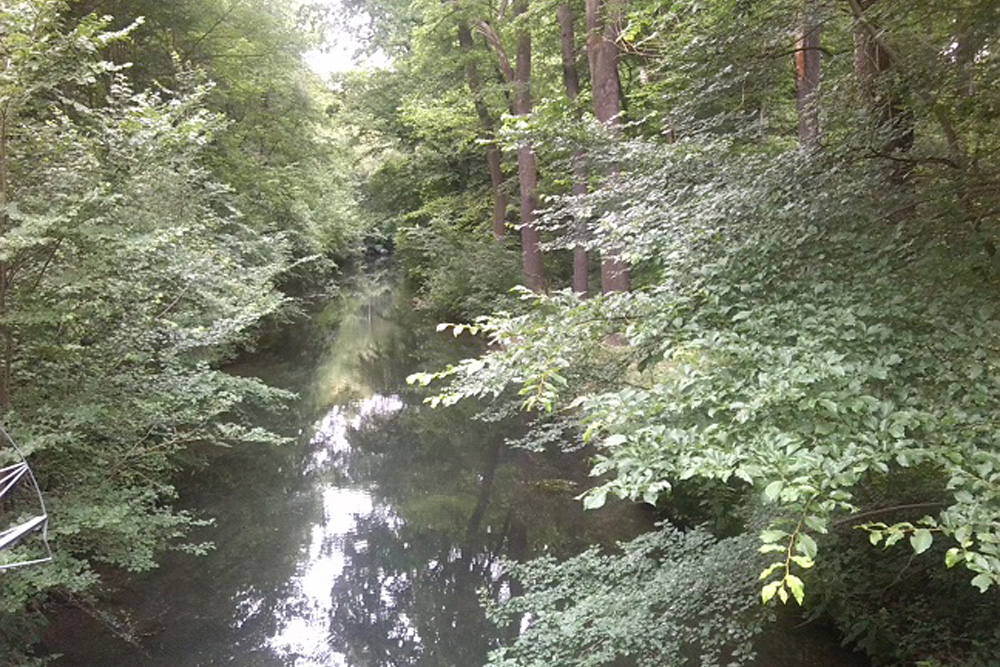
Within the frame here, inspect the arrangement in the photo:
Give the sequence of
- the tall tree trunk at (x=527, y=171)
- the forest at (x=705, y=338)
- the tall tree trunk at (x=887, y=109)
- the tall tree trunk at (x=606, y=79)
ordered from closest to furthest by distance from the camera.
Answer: the forest at (x=705, y=338) → the tall tree trunk at (x=887, y=109) → the tall tree trunk at (x=606, y=79) → the tall tree trunk at (x=527, y=171)

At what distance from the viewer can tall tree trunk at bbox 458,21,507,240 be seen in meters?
14.4

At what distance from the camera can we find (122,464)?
5312 mm

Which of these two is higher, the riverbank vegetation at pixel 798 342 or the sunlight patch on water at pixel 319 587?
the riverbank vegetation at pixel 798 342

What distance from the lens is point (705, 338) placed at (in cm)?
287

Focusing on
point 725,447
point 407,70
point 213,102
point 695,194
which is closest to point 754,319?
point 725,447

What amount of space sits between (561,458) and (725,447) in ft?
23.9

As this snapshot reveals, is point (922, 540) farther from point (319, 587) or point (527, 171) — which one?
point (527, 171)

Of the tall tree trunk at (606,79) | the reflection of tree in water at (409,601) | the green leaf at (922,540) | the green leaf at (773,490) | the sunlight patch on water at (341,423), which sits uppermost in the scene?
the tall tree trunk at (606,79)

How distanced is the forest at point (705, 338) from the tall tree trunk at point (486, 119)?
6345 mm

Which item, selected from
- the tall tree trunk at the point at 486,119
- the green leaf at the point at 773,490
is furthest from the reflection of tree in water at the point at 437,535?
the tall tree trunk at the point at 486,119

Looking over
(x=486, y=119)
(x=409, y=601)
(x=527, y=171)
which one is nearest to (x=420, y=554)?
(x=409, y=601)

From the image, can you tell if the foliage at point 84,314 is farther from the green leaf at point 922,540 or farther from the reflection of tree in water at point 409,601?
the green leaf at point 922,540

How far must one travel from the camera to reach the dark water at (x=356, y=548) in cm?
582

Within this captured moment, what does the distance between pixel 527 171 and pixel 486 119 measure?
342cm
